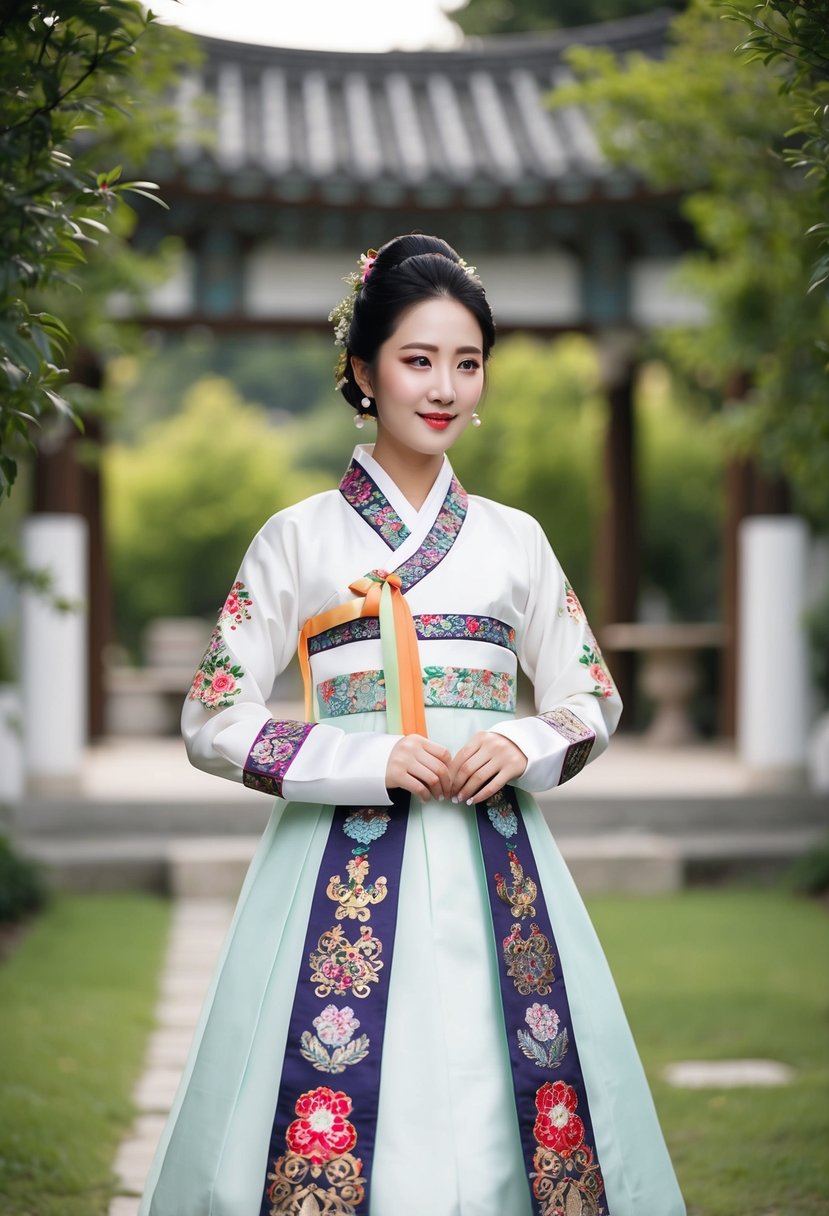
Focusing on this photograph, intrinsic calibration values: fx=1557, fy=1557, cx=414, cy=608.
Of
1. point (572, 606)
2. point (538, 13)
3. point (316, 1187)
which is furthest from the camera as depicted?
point (538, 13)

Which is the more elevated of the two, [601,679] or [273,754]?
[601,679]

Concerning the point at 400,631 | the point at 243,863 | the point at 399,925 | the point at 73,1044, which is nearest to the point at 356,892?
the point at 399,925

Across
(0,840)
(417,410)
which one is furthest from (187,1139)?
(0,840)

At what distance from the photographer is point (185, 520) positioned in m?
19.0

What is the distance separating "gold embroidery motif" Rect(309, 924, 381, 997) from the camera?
2402mm

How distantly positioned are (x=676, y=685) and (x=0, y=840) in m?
6.58

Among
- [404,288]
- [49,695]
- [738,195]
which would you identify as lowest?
[49,695]

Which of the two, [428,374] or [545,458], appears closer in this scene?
[428,374]

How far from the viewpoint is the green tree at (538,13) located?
1399 cm

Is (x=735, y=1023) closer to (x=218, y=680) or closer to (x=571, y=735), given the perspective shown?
(x=571, y=735)

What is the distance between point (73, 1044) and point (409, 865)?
2798 mm

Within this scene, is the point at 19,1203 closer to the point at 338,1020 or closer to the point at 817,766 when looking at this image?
the point at 338,1020

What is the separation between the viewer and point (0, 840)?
702 cm

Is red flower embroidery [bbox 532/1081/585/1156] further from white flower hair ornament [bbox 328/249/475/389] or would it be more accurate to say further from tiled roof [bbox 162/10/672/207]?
tiled roof [bbox 162/10/672/207]
